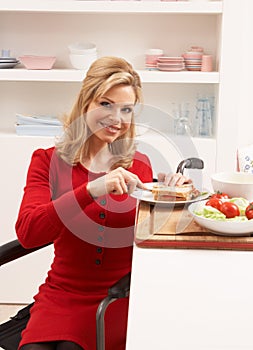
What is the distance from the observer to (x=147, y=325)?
4.11ft

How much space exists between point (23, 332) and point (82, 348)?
0.18 metres

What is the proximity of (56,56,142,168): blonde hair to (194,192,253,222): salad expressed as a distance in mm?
Result: 451

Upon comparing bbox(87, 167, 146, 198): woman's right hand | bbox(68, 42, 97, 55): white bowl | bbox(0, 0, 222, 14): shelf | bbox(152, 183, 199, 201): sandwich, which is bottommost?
bbox(152, 183, 199, 201): sandwich

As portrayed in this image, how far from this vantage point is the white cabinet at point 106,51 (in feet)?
10.1

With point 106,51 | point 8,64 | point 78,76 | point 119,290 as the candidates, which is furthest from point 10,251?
point 106,51

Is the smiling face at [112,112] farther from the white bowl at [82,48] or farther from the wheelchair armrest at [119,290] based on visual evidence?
the white bowl at [82,48]

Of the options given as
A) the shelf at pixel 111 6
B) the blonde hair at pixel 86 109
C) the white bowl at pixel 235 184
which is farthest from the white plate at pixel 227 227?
the shelf at pixel 111 6

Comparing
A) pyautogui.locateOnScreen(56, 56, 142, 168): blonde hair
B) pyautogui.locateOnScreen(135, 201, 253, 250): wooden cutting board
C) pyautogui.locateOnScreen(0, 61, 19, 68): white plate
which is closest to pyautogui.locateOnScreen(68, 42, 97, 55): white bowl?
pyautogui.locateOnScreen(0, 61, 19, 68): white plate

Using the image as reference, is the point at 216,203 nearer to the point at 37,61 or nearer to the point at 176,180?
the point at 176,180

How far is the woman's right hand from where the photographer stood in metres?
1.73

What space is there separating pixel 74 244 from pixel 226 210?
21.6 inches

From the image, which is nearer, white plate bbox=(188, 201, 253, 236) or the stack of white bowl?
white plate bbox=(188, 201, 253, 236)

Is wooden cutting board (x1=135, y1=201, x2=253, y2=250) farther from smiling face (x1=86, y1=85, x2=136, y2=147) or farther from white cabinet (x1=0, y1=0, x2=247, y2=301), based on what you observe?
white cabinet (x1=0, y1=0, x2=247, y2=301)

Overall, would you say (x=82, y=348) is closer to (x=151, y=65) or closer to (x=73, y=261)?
(x=73, y=261)
